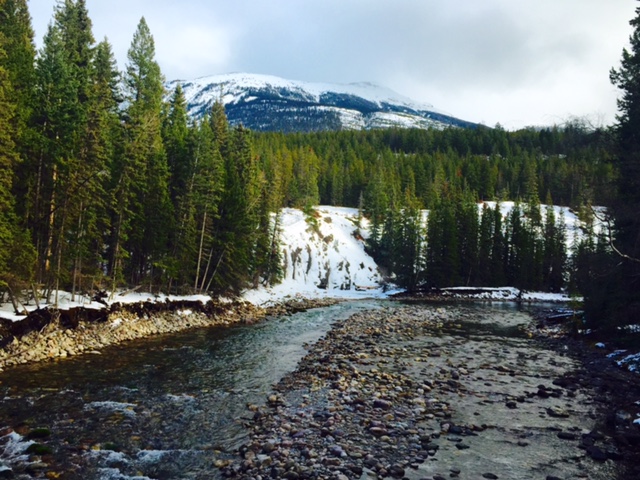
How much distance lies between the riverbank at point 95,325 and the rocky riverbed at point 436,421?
1174cm

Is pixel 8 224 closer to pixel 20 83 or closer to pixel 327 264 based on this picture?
pixel 20 83

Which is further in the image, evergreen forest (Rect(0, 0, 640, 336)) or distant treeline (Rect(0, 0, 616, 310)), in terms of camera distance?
distant treeline (Rect(0, 0, 616, 310))

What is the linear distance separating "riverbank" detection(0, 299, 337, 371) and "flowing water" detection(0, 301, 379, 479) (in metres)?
1.23

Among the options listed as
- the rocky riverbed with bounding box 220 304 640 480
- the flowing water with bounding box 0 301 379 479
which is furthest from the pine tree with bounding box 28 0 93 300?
the rocky riverbed with bounding box 220 304 640 480

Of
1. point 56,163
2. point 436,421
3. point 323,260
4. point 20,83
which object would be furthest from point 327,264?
point 436,421

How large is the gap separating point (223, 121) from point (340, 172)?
73.6 m

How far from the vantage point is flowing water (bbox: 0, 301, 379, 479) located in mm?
9883

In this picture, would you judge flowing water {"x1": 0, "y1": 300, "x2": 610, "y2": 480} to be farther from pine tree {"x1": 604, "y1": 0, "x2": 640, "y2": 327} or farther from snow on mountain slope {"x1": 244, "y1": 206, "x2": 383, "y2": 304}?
snow on mountain slope {"x1": 244, "y1": 206, "x2": 383, "y2": 304}

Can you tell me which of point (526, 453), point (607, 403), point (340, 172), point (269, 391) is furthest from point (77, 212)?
point (340, 172)

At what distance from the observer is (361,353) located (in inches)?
845

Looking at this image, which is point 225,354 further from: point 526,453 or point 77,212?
point 526,453

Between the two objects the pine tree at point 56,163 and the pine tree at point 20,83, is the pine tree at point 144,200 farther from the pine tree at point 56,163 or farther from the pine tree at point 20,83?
the pine tree at point 20,83

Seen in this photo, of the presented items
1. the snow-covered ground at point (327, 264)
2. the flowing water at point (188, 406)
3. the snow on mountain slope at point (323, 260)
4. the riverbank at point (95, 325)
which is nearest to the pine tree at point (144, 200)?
the riverbank at point (95, 325)

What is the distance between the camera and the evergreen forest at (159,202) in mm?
20641
